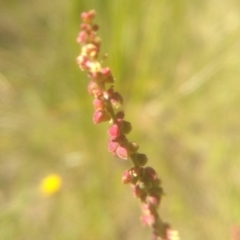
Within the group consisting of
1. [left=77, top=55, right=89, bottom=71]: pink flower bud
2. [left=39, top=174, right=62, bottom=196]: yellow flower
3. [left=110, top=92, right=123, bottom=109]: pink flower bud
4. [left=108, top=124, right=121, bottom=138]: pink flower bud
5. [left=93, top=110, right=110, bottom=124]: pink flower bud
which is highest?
[left=39, top=174, right=62, bottom=196]: yellow flower

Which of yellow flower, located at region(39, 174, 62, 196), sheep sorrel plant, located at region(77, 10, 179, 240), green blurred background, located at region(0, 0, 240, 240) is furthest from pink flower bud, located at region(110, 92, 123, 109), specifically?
yellow flower, located at region(39, 174, 62, 196)

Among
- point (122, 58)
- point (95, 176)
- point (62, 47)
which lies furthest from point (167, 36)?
point (95, 176)

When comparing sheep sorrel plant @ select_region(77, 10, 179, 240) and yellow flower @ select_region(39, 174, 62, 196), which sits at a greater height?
yellow flower @ select_region(39, 174, 62, 196)

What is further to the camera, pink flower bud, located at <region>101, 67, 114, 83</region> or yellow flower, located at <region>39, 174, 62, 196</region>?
yellow flower, located at <region>39, 174, 62, 196</region>

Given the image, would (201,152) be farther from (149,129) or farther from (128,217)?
(128,217)

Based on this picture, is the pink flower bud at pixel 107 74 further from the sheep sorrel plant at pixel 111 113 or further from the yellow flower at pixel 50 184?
the yellow flower at pixel 50 184

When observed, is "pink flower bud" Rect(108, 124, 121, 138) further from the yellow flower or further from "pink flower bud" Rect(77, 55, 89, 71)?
the yellow flower

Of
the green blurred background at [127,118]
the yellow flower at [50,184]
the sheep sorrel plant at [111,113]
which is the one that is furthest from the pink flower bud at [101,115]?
the yellow flower at [50,184]
